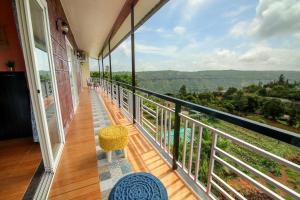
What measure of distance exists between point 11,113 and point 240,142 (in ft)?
10.3

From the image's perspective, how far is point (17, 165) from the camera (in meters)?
1.83

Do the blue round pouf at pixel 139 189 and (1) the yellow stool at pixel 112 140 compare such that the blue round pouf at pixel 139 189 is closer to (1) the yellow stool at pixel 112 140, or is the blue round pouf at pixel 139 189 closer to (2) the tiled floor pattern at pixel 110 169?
(2) the tiled floor pattern at pixel 110 169

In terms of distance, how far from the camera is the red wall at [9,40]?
7.57 feet

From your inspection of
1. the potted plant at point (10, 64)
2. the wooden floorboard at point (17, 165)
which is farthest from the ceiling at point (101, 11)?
the wooden floorboard at point (17, 165)

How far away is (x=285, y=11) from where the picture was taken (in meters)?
3.44

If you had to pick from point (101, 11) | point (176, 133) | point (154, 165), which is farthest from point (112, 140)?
point (101, 11)

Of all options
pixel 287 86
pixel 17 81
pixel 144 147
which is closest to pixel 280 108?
pixel 287 86

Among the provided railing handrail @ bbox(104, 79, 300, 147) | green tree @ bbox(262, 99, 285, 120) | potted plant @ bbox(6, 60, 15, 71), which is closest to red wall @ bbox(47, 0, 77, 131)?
potted plant @ bbox(6, 60, 15, 71)

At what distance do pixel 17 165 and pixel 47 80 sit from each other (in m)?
1.10

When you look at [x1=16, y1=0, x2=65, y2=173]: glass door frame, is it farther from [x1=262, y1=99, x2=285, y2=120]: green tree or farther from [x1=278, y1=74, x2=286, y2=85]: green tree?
[x1=262, y1=99, x2=285, y2=120]: green tree

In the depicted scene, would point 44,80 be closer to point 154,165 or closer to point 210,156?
point 154,165

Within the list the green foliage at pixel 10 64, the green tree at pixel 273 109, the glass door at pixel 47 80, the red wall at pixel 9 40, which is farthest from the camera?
the green tree at pixel 273 109

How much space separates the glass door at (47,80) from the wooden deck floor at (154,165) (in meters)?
1.00

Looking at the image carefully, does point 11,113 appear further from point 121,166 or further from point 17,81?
point 121,166
